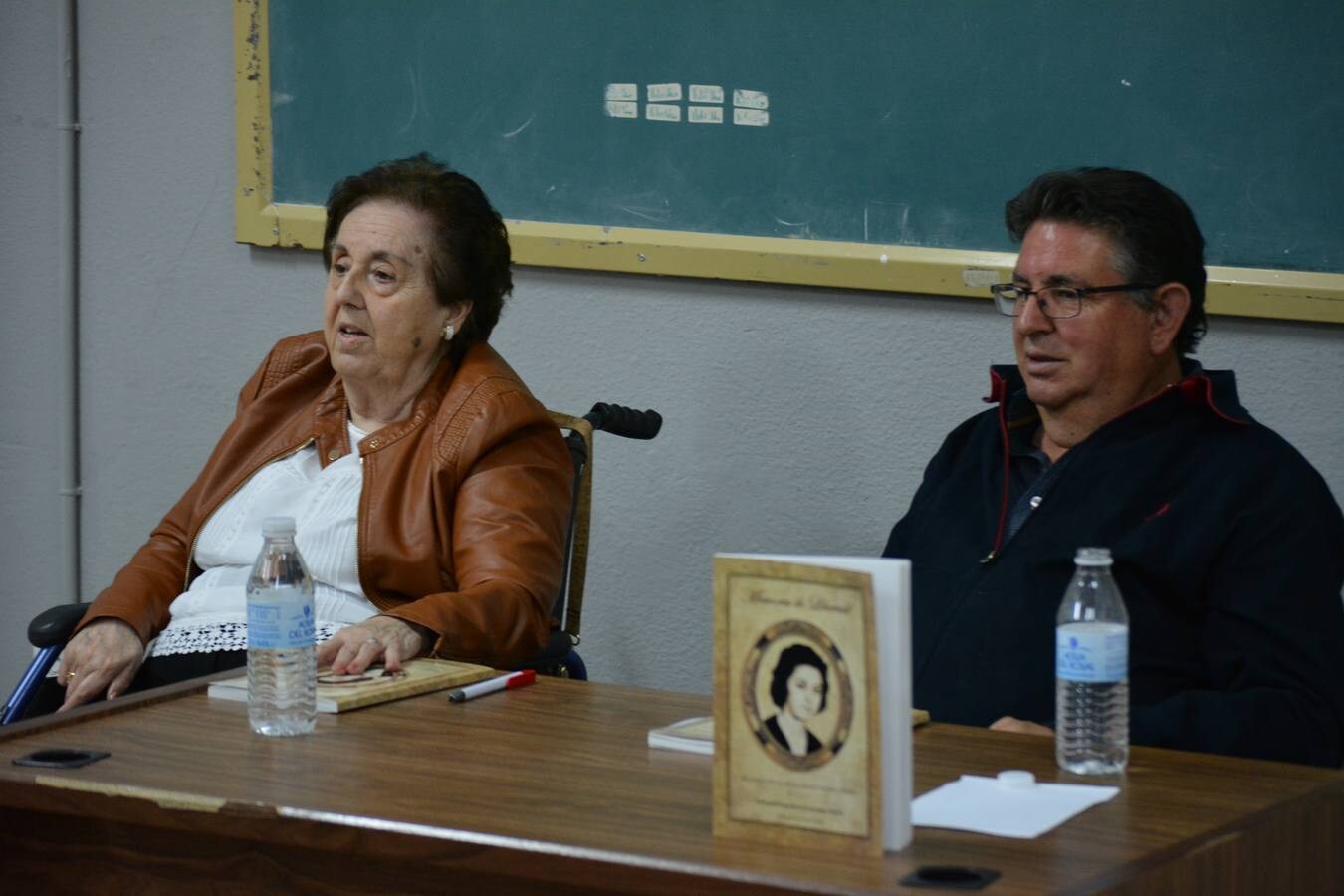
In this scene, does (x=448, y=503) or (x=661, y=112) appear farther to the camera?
(x=661, y=112)

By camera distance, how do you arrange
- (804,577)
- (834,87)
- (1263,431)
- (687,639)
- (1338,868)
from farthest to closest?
(687,639)
(834,87)
(1263,431)
(1338,868)
(804,577)

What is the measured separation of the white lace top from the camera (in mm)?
2566

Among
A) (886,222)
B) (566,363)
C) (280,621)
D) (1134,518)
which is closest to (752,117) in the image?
(886,222)

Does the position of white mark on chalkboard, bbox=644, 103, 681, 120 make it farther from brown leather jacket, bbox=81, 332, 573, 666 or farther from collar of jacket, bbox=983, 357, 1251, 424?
collar of jacket, bbox=983, 357, 1251, 424

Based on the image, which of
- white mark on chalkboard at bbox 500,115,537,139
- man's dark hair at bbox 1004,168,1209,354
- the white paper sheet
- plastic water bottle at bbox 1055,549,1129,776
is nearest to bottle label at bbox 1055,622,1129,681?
plastic water bottle at bbox 1055,549,1129,776

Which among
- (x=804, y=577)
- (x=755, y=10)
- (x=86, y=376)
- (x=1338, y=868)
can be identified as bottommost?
(x=1338, y=868)

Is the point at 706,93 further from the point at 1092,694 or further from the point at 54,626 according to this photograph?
the point at 1092,694

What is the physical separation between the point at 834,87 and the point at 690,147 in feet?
0.92

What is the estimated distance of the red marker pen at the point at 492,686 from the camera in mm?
2011

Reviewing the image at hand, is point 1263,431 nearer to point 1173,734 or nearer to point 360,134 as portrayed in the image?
point 1173,734

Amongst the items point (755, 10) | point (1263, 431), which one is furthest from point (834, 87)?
point (1263, 431)

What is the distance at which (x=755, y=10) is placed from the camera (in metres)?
3.00

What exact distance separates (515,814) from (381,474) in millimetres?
1135

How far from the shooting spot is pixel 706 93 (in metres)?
3.06
